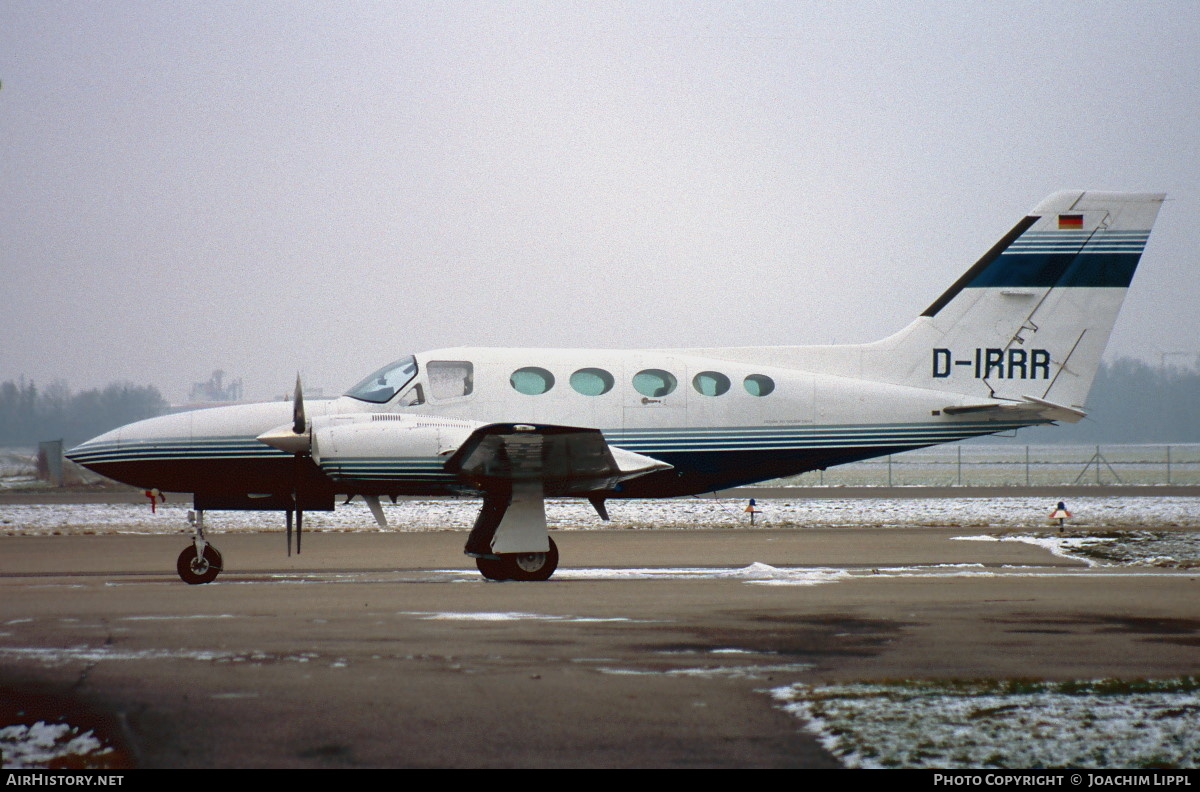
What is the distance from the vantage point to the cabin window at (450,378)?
13.8 metres

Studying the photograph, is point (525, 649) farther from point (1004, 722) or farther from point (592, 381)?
point (592, 381)

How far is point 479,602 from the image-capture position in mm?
10680

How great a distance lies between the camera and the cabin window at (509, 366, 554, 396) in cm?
1397

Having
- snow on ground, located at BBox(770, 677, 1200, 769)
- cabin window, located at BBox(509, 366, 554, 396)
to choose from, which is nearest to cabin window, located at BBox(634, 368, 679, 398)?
cabin window, located at BBox(509, 366, 554, 396)

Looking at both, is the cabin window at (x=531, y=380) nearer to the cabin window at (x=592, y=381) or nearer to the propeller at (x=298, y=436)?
the cabin window at (x=592, y=381)

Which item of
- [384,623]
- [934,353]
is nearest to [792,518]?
[934,353]

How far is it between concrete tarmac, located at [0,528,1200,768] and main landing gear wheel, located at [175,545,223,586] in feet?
1.27

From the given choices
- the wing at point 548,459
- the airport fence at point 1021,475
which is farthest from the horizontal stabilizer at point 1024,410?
the airport fence at point 1021,475

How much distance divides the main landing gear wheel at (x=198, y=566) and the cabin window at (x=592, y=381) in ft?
17.4

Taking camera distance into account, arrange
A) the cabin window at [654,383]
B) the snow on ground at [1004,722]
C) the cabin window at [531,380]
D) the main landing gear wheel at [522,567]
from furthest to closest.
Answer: the cabin window at [654,383] < the cabin window at [531,380] < the main landing gear wheel at [522,567] < the snow on ground at [1004,722]

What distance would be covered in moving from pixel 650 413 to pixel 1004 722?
8.67 metres

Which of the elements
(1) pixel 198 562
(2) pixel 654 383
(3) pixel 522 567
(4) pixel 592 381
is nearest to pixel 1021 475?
(2) pixel 654 383
